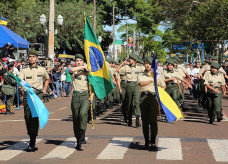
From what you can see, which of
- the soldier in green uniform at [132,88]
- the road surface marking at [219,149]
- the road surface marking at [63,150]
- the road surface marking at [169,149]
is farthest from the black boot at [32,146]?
the soldier in green uniform at [132,88]

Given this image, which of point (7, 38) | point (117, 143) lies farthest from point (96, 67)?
point (7, 38)

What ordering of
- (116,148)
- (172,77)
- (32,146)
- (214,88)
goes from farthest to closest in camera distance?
(172,77), (214,88), (116,148), (32,146)

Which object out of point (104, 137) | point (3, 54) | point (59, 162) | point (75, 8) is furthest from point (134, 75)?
point (75, 8)

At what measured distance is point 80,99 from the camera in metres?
10.9

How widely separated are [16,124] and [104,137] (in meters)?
4.13

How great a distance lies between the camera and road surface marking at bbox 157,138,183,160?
9836mm

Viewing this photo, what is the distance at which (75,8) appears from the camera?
53344mm

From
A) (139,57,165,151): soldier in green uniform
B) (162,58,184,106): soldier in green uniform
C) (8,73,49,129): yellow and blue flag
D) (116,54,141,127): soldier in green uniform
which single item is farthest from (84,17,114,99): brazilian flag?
(162,58,184,106): soldier in green uniform

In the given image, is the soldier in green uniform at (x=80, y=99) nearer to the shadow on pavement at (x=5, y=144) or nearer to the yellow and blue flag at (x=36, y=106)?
the yellow and blue flag at (x=36, y=106)

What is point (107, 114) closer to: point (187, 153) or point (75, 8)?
point (187, 153)

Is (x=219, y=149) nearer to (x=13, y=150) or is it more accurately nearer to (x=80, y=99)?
(x=80, y=99)

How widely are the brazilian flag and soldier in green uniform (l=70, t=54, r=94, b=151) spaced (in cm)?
16

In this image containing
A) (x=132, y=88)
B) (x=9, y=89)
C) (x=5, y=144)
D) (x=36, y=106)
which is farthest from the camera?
(x=9, y=89)

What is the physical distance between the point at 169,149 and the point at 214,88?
565 centimetres
